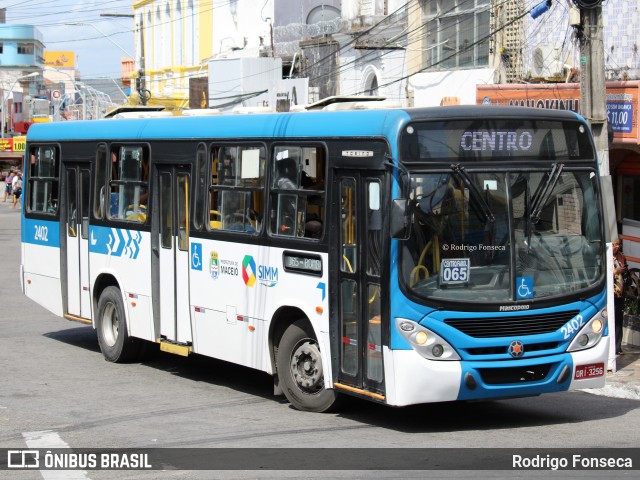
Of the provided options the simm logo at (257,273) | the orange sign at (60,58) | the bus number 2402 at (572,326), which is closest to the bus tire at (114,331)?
the simm logo at (257,273)

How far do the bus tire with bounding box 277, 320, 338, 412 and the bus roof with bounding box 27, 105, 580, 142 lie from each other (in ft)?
6.29

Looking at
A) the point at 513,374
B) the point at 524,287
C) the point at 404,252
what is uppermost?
the point at 404,252

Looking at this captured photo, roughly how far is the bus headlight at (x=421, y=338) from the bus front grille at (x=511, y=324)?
0.18 meters

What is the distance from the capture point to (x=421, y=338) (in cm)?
939

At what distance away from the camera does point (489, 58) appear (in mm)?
24641

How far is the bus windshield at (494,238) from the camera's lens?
945cm

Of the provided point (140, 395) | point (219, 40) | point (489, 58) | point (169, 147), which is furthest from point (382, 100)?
point (219, 40)

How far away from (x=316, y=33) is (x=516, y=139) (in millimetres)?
28612

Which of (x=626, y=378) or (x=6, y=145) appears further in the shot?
(x=6, y=145)

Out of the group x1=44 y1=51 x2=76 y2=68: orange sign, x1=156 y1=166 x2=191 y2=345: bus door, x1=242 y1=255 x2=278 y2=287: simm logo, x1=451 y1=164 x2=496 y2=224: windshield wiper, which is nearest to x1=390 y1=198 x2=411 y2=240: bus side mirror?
x1=451 y1=164 x2=496 y2=224: windshield wiper

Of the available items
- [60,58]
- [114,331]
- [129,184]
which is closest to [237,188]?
[129,184]

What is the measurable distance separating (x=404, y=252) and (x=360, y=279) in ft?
2.02

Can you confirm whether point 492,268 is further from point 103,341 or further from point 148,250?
point 103,341

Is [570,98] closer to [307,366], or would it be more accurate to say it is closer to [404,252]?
[307,366]
